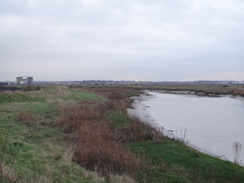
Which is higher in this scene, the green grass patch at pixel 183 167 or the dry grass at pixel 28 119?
the dry grass at pixel 28 119

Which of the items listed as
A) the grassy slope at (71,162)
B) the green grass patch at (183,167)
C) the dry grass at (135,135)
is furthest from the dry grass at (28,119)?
the green grass patch at (183,167)

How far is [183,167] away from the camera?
31.8ft

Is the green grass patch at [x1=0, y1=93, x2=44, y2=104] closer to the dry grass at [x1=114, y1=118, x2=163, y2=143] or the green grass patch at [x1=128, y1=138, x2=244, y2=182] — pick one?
the dry grass at [x1=114, y1=118, x2=163, y2=143]

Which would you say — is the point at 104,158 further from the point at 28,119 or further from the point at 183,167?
the point at 28,119

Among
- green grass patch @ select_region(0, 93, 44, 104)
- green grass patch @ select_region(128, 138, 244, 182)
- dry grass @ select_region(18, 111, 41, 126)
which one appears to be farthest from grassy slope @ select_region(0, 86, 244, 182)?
green grass patch @ select_region(0, 93, 44, 104)

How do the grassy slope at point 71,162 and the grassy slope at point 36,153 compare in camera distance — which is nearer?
the grassy slope at point 36,153

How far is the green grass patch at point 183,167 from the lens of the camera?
28.2 feet

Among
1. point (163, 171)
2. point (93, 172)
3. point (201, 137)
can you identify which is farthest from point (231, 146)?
point (93, 172)

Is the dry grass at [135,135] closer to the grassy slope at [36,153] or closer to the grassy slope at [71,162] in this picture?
the grassy slope at [71,162]

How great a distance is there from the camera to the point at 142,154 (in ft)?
35.8

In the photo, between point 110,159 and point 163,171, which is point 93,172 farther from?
point 163,171

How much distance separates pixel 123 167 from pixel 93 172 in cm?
103

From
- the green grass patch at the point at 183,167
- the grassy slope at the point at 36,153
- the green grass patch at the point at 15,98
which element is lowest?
the green grass patch at the point at 183,167

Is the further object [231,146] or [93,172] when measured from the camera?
[231,146]
